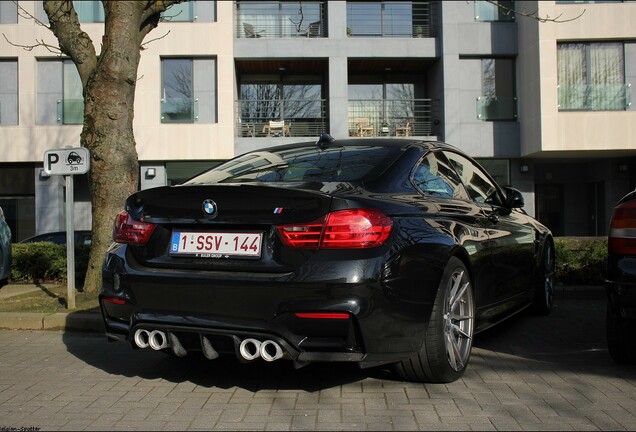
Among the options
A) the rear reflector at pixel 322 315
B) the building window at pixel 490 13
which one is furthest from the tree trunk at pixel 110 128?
the building window at pixel 490 13

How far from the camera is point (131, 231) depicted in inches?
153

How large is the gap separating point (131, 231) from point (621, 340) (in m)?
3.51

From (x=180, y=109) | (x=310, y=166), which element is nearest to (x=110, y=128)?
(x=310, y=166)

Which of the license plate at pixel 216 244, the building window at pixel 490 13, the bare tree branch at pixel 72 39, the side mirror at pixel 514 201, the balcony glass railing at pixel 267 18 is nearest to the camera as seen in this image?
the license plate at pixel 216 244

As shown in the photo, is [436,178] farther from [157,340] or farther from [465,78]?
[465,78]

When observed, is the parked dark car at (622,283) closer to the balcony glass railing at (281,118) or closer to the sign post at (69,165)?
the sign post at (69,165)

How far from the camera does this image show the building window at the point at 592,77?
18797 mm

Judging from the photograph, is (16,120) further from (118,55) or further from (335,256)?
(335,256)

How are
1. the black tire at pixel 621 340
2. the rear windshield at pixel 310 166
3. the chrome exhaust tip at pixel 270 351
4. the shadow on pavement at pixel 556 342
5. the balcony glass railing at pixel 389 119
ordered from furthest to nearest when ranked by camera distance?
the balcony glass railing at pixel 389 119 → the shadow on pavement at pixel 556 342 → the black tire at pixel 621 340 → the rear windshield at pixel 310 166 → the chrome exhaust tip at pixel 270 351

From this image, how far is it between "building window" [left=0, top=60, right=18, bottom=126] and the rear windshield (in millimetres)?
18759

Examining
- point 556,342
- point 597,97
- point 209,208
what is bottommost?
point 556,342

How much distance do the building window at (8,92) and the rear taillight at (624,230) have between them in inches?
813

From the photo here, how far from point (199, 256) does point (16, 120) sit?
19786 millimetres

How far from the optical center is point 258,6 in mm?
21219
